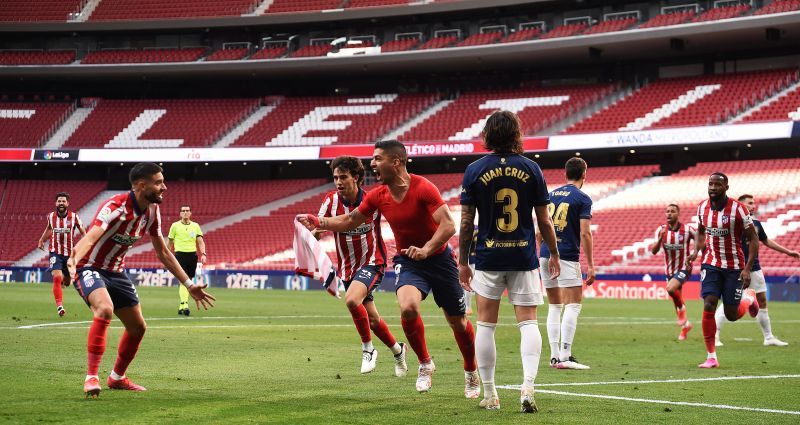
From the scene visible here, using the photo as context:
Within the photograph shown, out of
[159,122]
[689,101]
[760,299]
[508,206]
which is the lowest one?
[760,299]

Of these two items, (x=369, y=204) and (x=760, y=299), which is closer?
(x=369, y=204)

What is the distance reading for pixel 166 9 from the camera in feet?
207

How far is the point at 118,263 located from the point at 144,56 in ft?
178

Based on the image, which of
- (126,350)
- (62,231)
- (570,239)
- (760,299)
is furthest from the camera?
(62,231)

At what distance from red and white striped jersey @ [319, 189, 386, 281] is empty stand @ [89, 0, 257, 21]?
51.5 m

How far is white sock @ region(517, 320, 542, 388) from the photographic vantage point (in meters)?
8.18

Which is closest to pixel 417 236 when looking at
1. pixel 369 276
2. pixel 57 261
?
pixel 369 276

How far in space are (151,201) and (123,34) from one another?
2304 inches

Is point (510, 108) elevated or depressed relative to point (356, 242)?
elevated

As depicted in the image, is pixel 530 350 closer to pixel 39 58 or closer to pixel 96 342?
pixel 96 342

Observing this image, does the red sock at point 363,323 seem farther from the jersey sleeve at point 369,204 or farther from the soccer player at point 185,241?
the soccer player at point 185,241

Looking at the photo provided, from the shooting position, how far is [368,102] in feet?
200

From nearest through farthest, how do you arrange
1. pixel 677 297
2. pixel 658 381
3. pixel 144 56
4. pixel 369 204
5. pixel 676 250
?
pixel 369 204 < pixel 658 381 < pixel 677 297 < pixel 676 250 < pixel 144 56

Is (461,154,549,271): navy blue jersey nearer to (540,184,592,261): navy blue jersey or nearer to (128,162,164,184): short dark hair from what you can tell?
(128,162,164,184): short dark hair
